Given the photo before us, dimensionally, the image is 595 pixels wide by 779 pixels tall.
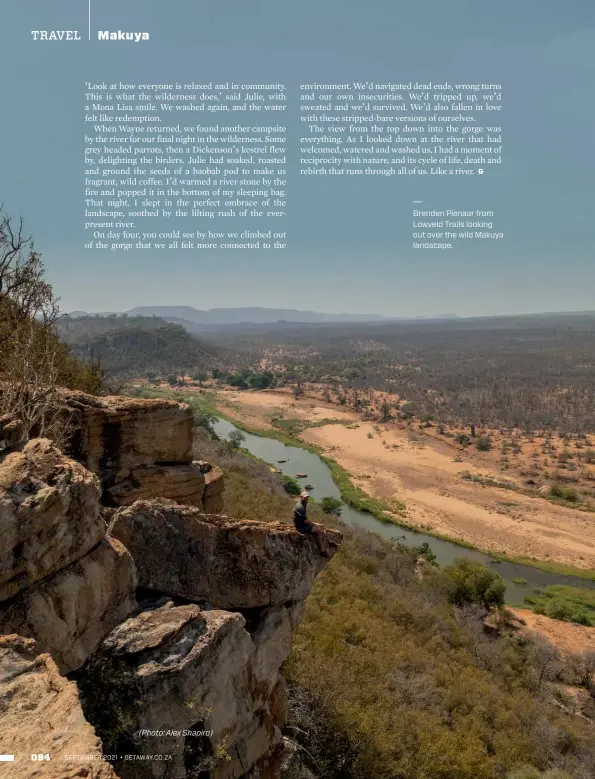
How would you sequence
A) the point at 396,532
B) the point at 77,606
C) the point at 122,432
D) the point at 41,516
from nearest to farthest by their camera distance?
the point at 41,516 → the point at 77,606 → the point at 122,432 → the point at 396,532

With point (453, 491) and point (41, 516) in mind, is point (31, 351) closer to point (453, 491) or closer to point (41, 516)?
point (41, 516)

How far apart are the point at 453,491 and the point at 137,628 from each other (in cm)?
4374

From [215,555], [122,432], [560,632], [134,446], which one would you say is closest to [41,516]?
[215,555]

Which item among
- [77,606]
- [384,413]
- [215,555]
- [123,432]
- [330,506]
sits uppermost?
[123,432]

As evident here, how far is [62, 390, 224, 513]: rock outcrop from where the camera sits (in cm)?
1188

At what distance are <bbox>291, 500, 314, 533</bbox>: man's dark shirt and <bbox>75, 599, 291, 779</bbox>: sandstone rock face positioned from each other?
2.53m

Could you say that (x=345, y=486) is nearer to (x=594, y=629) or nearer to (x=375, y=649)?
(x=594, y=629)

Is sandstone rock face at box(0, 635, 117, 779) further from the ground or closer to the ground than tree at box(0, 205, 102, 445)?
closer to the ground

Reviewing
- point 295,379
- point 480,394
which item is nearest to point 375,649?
point 480,394

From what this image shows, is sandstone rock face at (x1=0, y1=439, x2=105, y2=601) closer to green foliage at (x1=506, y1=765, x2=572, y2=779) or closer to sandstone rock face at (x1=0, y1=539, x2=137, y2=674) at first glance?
sandstone rock face at (x1=0, y1=539, x2=137, y2=674)

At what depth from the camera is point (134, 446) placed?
12.6 m

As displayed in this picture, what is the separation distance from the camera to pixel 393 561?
86.3ft

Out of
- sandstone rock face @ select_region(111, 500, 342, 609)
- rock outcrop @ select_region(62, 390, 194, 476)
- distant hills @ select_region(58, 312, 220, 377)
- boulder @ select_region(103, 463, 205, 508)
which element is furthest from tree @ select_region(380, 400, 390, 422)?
sandstone rock face @ select_region(111, 500, 342, 609)

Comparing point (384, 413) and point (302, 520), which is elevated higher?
point (302, 520)
